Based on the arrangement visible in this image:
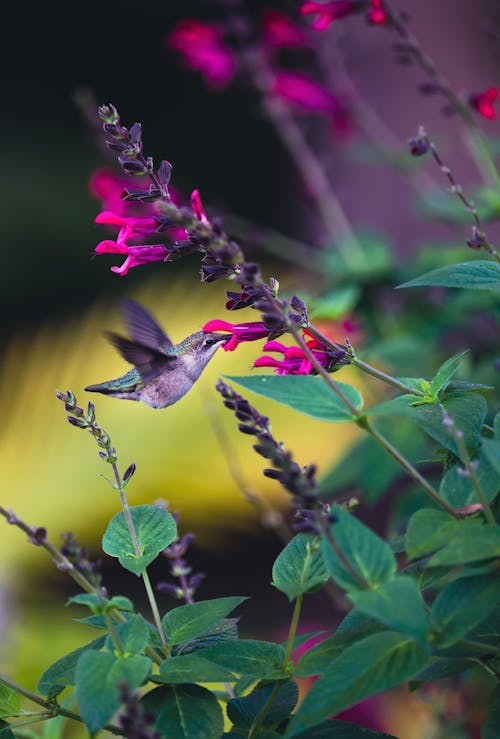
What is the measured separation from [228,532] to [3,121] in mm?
3290

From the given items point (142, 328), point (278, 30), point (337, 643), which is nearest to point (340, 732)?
point (337, 643)

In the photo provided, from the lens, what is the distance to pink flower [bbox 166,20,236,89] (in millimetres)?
2227

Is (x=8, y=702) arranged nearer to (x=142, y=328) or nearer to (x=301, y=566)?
(x=301, y=566)

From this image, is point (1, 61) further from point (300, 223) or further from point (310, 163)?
point (310, 163)

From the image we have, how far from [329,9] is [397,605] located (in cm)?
112

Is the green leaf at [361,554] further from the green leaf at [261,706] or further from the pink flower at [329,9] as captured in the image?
the pink flower at [329,9]

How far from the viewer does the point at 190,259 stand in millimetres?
4641

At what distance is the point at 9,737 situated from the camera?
0.76 m

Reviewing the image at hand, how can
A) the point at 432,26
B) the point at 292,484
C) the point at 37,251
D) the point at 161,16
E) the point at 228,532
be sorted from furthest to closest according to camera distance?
the point at 161,16
the point at 37,251
the point at 432,26
the point at 228,532
the point at 292,484

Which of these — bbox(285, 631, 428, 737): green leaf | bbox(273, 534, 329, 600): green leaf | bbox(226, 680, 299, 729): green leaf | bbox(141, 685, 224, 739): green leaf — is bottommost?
bbox(226, 680, 299, 729): green leaf

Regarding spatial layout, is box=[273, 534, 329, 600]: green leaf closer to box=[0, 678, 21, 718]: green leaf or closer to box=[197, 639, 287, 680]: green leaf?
box=[197, 639, 287, 680]: green leaf

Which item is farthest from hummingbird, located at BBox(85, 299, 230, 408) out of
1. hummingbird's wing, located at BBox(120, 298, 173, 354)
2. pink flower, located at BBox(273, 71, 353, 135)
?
pink flower, located at BBox(273, 71, 353, 135)

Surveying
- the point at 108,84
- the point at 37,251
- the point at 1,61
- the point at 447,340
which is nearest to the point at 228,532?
the point at 447,340

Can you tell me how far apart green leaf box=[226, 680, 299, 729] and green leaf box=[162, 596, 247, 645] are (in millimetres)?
74
